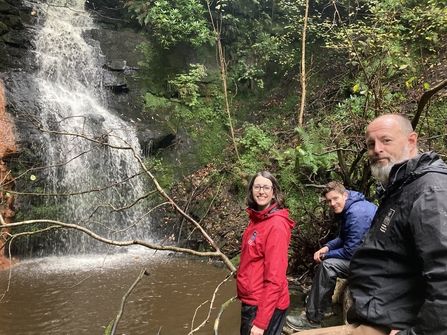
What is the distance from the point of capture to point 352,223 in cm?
358

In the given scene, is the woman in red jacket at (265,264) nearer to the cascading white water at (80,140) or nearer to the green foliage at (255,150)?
the cascading white water at (80,140)

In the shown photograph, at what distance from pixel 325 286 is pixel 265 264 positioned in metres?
1.64

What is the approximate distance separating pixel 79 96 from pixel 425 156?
11.6 metres

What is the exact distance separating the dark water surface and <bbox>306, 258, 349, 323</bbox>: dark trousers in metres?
1.23

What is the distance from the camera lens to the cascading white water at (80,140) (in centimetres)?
899

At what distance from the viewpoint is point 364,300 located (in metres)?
1.62

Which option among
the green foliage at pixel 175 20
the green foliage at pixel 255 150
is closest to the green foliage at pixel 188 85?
the green foliage at pixel 175 20

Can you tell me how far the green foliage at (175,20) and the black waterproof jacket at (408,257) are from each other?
12.1 m

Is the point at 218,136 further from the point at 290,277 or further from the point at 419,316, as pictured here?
the point at 419,316

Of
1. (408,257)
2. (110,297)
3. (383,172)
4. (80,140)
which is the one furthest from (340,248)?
(80,140)

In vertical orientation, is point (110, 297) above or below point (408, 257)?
below

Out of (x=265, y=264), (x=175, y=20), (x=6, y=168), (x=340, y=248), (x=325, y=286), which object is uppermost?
(x=175, y=20)

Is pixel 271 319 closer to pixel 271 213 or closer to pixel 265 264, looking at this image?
pixel 265 264

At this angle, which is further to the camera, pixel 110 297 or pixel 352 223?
pixel 110 297
